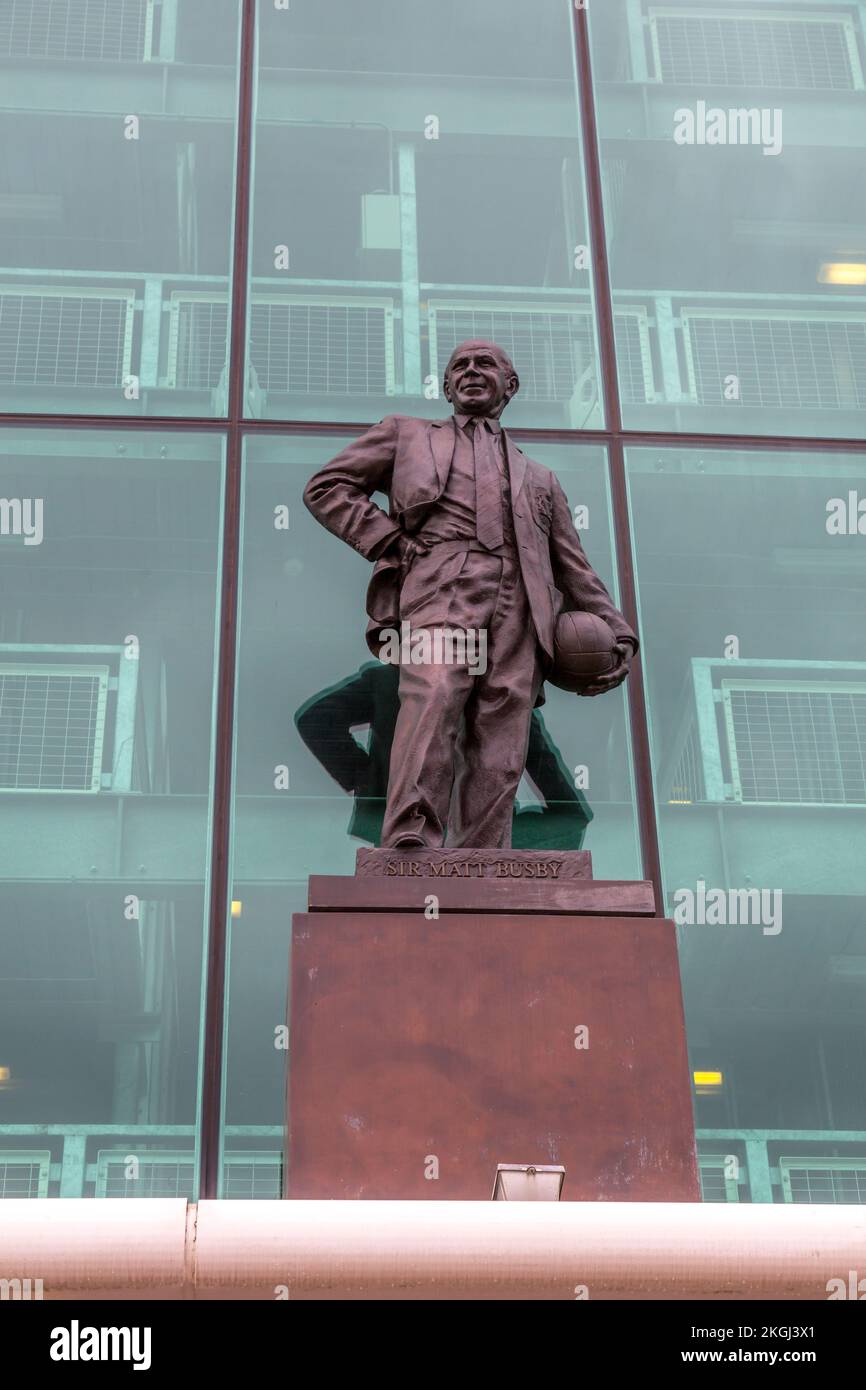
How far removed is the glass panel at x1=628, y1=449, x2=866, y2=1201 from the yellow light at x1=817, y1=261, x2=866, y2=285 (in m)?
1.24

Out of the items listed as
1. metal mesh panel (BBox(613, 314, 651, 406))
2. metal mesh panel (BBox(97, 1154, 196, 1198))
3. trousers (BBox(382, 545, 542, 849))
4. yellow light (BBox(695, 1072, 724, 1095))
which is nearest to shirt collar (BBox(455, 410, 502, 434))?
trousers (BBox(382, 545, 542, 849))

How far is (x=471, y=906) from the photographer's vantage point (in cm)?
800

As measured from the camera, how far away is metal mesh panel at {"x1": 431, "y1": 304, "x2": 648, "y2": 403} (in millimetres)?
11133

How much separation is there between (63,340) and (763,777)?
167 inches

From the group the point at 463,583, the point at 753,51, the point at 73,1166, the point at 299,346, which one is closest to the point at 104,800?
the point at 73,1166

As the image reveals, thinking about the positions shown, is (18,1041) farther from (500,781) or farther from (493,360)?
(493,360)

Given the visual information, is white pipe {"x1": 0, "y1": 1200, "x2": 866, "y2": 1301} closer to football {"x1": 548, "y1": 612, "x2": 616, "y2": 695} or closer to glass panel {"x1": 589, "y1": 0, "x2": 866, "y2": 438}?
football {"x1": 548, "y1": 612, "x2": 616, "y2": 695}

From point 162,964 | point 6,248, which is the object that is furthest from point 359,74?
point 162,964

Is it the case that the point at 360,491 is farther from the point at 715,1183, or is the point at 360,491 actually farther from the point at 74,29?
the point at 74,29

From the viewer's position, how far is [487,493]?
29.6 ft

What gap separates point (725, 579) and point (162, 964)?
11.1 feet

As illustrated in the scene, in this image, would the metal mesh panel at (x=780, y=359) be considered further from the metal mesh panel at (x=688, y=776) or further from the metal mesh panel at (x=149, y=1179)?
the metal mesh panel at (x=149, y=1179)

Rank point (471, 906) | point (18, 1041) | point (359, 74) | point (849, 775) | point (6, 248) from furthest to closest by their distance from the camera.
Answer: point (359, 74) < point (6, 248) < point (849, 775) < point (18, 1041) < point (471, 906)

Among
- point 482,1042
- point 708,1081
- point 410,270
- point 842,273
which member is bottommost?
point 482,1042
